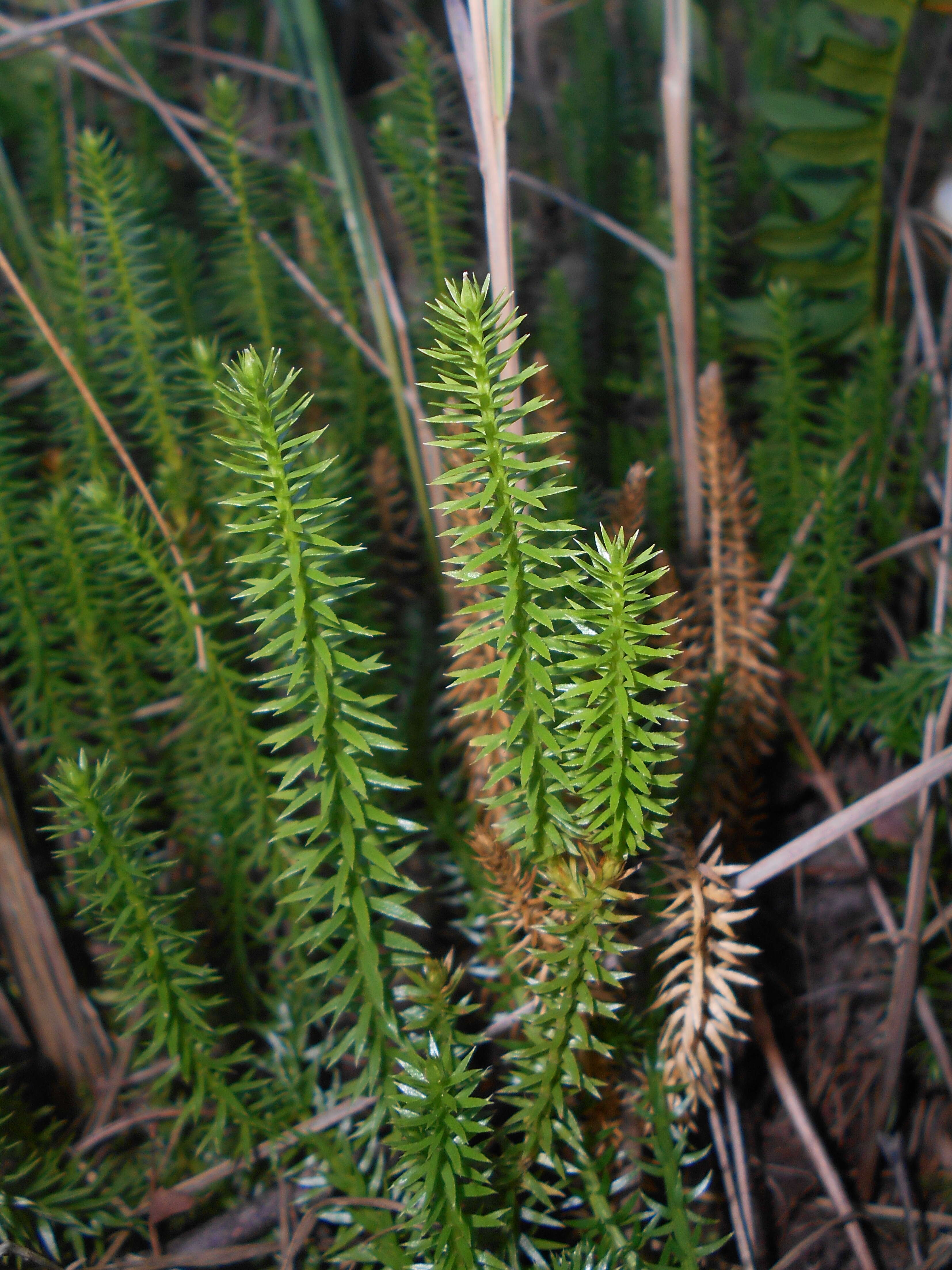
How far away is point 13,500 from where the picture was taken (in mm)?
1198

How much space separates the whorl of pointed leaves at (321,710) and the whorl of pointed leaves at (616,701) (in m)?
0.15

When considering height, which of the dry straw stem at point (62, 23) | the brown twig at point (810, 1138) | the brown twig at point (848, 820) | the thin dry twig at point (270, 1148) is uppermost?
the dry straw stem at point (62, 23)

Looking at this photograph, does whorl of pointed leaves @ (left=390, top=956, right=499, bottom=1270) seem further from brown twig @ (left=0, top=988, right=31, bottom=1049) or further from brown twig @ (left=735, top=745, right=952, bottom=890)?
brown twig @ (left=0, top=988, right=31, bottom=1049)

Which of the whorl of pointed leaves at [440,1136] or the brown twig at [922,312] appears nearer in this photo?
the whorl of pointed leaves at [440,1136]

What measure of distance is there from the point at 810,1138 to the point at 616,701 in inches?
26.9

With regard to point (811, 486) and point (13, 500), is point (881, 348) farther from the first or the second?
point (13, 500)

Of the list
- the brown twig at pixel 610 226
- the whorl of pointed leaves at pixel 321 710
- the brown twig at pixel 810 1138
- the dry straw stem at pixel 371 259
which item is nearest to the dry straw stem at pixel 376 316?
the dry straw stem at pixel 371 259

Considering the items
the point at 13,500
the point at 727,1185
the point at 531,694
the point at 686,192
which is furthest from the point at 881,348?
the point at 13,500

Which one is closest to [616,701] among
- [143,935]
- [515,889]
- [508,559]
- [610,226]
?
[508,559]

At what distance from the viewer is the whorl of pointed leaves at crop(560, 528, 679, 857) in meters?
0.62

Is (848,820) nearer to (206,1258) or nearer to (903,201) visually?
(206,1258)

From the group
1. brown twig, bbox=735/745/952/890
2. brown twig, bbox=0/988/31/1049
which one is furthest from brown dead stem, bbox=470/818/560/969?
brown twig, bbox=0/988/31/1049

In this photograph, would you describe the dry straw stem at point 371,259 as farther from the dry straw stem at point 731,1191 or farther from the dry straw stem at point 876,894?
the dry straw stem at point 731,1191

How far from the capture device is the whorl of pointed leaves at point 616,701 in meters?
0.62
